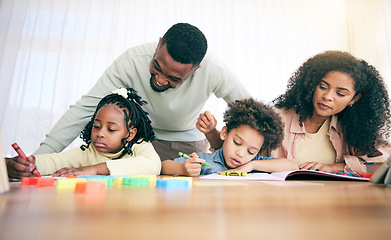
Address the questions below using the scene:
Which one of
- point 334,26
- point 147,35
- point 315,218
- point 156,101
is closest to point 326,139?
point 156,101

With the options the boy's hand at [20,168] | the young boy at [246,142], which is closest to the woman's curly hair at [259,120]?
the young boy at [246,142]

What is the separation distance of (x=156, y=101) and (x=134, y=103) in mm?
235

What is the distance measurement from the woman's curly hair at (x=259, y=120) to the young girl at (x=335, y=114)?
0.10 meters

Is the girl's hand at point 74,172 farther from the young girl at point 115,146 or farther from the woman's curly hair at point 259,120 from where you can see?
the woman's curly hair at point 259,120

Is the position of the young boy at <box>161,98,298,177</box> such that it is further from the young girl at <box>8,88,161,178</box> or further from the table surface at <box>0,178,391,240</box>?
the table surface at <box>0,178,391,240</box>

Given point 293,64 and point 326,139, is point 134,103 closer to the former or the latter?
point 326,139

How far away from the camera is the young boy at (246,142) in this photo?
1.25 metres

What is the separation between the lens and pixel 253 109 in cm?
145

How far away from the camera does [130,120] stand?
1.33 m

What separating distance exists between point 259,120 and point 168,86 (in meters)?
0.49

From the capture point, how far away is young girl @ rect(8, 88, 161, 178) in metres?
1.06

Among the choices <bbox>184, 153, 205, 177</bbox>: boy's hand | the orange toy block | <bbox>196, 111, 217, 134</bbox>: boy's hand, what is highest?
<bbox>196, 111, 217, 134</bbox>: boy's hand

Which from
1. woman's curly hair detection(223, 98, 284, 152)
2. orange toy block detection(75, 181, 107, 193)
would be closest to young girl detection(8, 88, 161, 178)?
woman's curly hair detection(223, 98, 284, 152)

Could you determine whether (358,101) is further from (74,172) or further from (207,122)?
(74,172)
